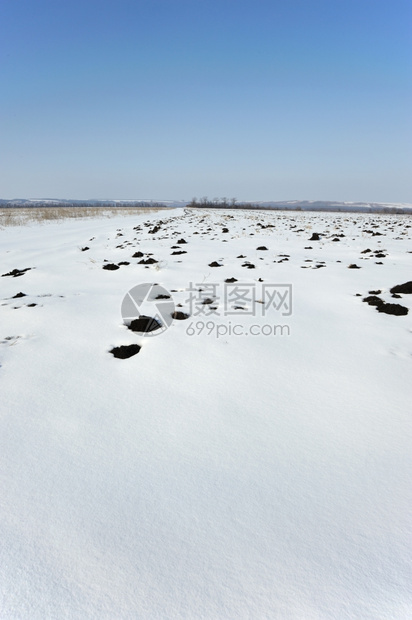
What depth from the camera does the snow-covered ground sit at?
1.30m

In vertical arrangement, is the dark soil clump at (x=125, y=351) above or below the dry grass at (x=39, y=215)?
below

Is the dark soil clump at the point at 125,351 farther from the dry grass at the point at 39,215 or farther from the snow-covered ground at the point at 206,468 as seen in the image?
the dry grass at the point at 39,215

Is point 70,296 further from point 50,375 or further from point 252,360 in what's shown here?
point 252,360

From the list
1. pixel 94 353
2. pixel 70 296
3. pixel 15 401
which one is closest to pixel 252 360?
pixel 94 353

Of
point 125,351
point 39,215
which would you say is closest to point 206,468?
point 125,351

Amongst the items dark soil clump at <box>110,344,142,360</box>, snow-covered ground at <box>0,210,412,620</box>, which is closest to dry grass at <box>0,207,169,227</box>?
dark soil clump at <box>110,344,142,360</box>

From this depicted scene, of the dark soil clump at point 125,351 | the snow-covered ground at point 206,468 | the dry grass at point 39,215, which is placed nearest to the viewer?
the snow-covered ground at point 206,468

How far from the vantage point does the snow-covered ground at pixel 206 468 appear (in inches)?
51.0

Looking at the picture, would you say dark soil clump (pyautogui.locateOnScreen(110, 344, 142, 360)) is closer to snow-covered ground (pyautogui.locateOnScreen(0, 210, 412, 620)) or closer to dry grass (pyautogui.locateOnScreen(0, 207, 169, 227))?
snow-covered ground (pyautogui.locateOnScreen(0, 210, 412, 620))

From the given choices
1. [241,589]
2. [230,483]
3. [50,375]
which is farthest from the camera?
[50,375]

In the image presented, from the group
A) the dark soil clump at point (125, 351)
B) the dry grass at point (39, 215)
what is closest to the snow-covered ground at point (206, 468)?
the dark soil clump at point (125, 351)

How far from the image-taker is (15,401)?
2400mm

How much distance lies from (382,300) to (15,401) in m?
4.53

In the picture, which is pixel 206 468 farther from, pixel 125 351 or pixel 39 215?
pixel 39 215
